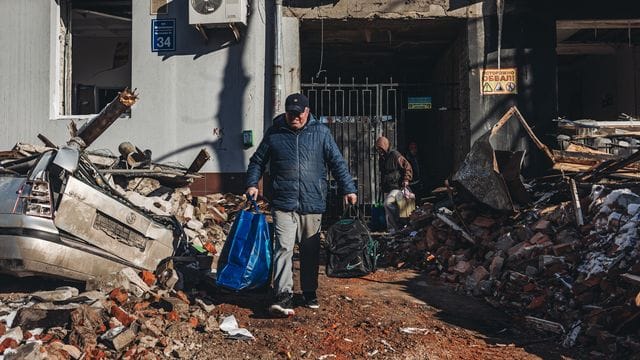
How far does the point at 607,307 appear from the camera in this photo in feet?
14.1

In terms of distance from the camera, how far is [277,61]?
8.93 meters

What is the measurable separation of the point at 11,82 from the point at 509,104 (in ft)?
28.6

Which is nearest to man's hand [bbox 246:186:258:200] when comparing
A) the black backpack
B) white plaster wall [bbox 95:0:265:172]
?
the black backpack

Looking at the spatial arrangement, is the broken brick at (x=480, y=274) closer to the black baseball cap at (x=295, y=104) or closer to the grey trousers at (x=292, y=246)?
the grey trousers at (x=292, y=246)

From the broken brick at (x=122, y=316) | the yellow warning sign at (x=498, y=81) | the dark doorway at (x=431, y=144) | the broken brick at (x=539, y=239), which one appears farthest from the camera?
the dark doorway at (x=431, y=144)

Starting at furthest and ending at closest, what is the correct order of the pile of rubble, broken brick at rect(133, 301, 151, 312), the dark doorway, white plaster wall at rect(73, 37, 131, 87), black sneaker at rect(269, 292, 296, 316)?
the dark doorway, white plaster wall at rect(73, 37, 131, 87), black sneaker at rect(269, 292, 296, 316), broken brick at rect(133, 301, 151, 312), the pile of rubble

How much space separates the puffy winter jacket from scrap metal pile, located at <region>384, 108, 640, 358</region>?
6.87ft

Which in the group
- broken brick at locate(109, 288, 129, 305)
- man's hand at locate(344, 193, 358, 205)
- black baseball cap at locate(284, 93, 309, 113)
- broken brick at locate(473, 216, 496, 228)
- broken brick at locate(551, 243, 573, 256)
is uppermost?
black baseball cap at locate(284, 93, 309, 113)

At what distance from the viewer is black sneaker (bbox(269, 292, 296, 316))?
4.52 meters

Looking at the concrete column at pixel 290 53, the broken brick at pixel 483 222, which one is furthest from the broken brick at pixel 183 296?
the concrete column at pixel 290 53

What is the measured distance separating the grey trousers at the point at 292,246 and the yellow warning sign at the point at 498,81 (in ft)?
17.8

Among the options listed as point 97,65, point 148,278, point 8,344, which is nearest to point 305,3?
point 97,65

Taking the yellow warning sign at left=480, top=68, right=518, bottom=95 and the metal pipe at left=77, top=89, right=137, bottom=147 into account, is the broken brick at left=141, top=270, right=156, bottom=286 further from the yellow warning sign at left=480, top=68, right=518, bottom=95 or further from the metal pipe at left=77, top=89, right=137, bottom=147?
the yellow warning sign at left=480, top=68, right=518, bottom=95

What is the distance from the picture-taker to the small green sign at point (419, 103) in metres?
9.34
